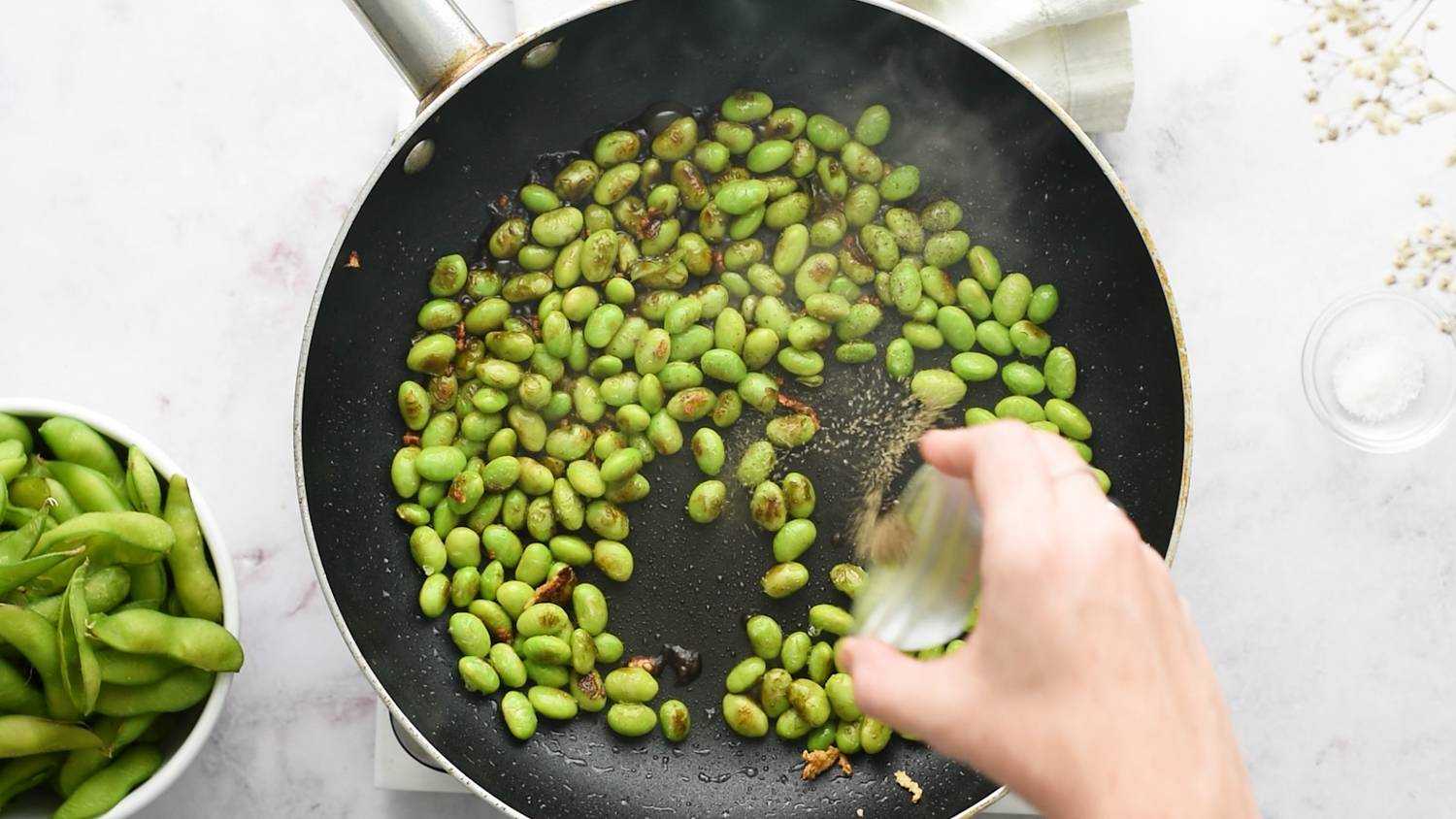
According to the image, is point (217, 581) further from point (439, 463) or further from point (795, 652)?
point (795, 652)

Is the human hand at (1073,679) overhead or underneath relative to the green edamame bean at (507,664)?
overhead

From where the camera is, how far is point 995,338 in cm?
115

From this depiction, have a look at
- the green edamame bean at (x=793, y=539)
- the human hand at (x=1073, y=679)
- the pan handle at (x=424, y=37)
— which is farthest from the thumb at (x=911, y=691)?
the pan handle at (x=424, y=37)

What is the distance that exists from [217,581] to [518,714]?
28 cm

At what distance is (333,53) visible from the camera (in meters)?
1.23

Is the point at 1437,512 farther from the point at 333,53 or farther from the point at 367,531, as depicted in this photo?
the point at 333,53

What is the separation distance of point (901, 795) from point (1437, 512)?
0.58 meters

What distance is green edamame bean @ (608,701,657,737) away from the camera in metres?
1.14

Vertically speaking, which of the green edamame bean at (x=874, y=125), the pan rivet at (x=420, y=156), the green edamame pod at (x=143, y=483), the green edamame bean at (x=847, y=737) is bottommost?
the green edamame bean at (x=847, y=737)

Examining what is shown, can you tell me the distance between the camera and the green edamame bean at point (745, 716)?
1136 millimetres

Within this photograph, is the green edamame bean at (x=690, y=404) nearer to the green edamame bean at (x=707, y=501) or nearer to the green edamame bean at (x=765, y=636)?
the green edamame bean at (x=707, y=501)

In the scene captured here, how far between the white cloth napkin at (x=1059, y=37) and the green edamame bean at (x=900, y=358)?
0.26 metres

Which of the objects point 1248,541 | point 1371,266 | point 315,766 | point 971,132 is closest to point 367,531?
point 315,766

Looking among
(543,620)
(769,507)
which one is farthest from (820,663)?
(543,620)
